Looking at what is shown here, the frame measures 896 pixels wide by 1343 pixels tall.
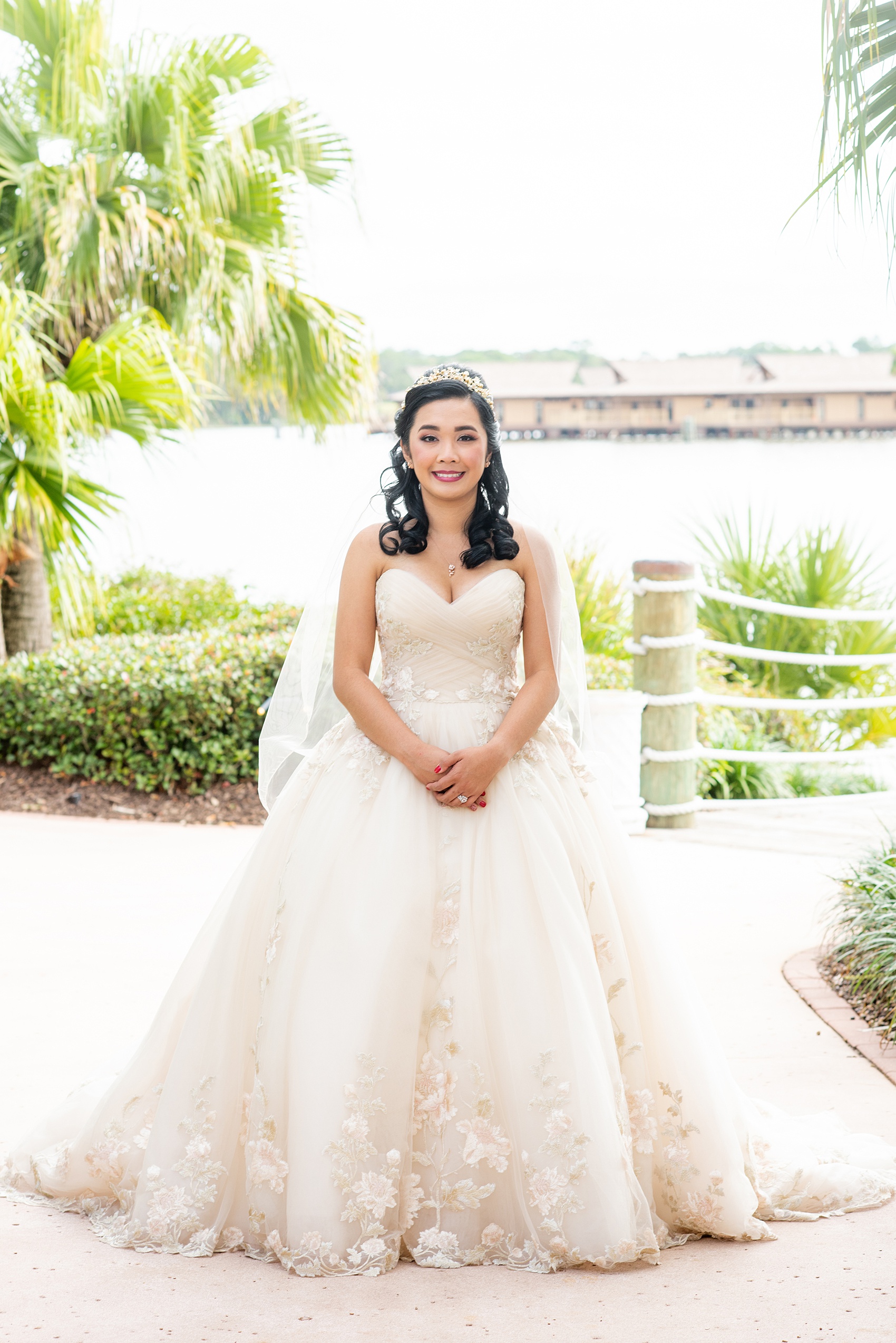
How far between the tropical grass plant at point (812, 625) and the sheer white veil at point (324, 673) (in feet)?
20.9

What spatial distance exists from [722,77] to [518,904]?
25884 millimetres

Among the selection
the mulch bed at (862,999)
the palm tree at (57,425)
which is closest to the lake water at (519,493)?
the palm tree at (57,425)

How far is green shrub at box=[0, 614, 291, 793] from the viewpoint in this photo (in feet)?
22.5

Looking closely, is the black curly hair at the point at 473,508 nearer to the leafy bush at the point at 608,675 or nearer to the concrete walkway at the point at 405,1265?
the concrete walkway at the point at 405,1265

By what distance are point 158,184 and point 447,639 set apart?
255 inches

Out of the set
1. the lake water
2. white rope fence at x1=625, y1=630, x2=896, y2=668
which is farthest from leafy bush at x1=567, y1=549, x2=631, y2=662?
white rope fence at x1=625, y1=630, x2=896, y2=668

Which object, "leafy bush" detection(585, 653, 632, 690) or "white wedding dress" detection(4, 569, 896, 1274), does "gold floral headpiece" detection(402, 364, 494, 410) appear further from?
"leafy bush" detection(585, 653, 632, 690)

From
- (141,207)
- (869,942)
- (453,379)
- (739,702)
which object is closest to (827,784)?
(739,702)

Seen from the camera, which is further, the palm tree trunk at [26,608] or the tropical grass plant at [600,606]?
the tropical grass plant at [600,606]

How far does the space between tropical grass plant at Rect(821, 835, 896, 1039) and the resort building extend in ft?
116

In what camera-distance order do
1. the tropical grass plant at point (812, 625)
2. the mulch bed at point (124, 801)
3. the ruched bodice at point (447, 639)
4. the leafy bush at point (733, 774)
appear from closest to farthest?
the ruched bodice at point (447, 639)
the mulch bed at point (124, 801)
the leafy bush at point (733, 774)
the tropical grass plant at point (812, 625)

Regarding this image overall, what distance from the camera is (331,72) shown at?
8695 mm

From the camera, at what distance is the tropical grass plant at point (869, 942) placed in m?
3.94

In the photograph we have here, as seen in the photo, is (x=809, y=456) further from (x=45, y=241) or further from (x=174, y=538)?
(x=45, y=241)
